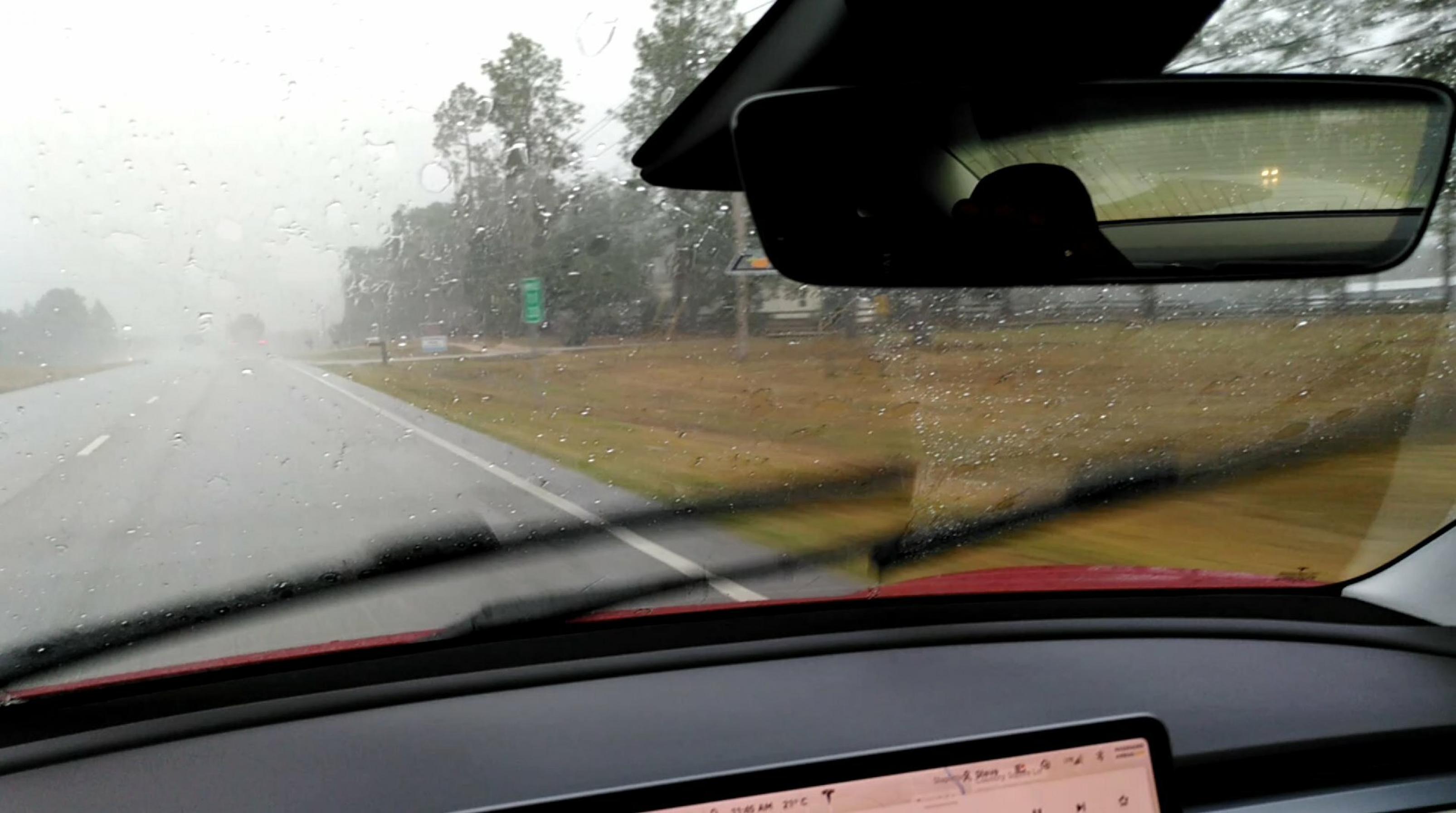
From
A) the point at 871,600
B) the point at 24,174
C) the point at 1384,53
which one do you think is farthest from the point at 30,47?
the point at 1384,53

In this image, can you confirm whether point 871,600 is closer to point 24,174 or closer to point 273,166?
point 273,166

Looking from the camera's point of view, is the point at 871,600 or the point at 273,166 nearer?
the point at 273,166

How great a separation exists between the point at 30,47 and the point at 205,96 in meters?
0.47

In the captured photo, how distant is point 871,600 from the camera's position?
3990 mm

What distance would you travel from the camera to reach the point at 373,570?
3791 millimetres

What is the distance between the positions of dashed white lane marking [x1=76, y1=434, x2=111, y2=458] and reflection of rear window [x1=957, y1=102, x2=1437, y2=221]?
2936mm

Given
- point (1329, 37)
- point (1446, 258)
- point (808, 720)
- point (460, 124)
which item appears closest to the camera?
point (808, 720)

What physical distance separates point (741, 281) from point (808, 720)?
6.14 ft

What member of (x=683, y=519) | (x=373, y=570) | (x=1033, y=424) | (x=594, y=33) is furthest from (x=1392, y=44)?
(x=373, y=570)

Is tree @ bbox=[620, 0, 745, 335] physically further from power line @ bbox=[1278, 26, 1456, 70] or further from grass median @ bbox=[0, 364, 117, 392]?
power line @ bbox=[1278, 26, 1456, 70]

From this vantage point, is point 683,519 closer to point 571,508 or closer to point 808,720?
point 571,508

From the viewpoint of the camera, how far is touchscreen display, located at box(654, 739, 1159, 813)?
237 cm

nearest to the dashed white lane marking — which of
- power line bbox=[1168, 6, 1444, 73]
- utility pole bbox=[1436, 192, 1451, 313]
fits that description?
power line bbox=[1168, 6, 1444, 73]

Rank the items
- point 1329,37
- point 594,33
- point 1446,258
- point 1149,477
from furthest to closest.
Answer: point 1149,477 → point 1446,258 → point 1329,37 → point 594,33
